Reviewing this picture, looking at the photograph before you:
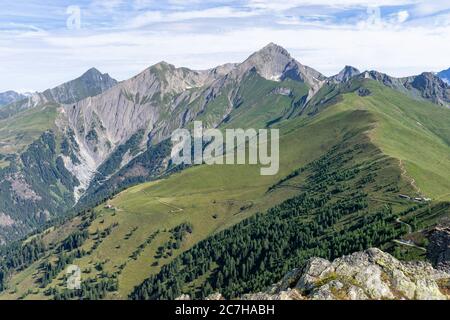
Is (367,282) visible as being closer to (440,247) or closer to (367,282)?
(367,282)

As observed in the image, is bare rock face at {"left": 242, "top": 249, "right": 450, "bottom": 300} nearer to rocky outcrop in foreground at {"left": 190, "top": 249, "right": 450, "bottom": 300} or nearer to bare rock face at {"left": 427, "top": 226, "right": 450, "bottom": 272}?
rocky outcrop in foreground at {"left": 190, "top": 249, "right": 450, "bottom": 300}

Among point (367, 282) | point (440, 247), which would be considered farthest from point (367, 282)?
point (440, 247)

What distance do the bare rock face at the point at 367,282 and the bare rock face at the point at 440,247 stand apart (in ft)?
166

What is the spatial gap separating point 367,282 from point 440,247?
72640 millimetres

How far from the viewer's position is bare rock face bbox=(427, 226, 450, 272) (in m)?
123

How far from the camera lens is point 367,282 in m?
68.0

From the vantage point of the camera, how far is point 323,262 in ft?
257

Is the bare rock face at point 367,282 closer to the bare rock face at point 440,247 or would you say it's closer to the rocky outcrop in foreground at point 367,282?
the rocky outcrop in foreground at point 367,282

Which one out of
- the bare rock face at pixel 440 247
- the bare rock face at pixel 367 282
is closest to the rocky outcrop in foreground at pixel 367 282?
the bare rock face at pixel 367 282

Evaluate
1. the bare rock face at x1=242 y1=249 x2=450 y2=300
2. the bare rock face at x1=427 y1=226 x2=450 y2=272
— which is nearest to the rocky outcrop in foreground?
the bare rock face at x1=242 y1=249 x2=450 y2=300

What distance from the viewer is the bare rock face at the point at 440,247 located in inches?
4847
